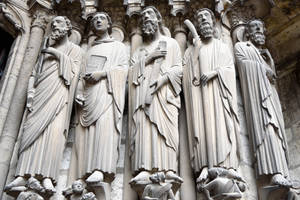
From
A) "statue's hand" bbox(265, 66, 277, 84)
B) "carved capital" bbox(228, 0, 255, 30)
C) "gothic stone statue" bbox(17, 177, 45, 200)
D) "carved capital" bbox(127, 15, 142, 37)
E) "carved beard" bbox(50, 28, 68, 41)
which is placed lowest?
"gothic stone statue" bbox(17, 177, 45, 200)

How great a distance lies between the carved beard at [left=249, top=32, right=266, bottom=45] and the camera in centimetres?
532

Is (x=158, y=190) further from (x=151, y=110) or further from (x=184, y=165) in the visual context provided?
(x=151, y=110)

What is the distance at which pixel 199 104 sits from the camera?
14.9 feet

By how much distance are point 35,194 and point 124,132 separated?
125cm

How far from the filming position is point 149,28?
518cm

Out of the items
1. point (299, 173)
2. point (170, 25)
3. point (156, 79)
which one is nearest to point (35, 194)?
point (156, 79)

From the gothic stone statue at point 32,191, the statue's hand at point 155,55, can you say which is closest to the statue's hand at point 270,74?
the statue's hand at point 155,55

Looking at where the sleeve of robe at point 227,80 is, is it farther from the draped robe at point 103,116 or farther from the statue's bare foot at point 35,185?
the statue's bare foot at point 35,185

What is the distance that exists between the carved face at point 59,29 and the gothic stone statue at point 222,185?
241 cm

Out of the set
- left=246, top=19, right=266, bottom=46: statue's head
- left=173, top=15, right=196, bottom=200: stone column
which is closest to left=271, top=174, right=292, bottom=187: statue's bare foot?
left=173, top=15, right=196, bottom=200: stone column

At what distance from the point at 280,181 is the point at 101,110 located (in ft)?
6.09

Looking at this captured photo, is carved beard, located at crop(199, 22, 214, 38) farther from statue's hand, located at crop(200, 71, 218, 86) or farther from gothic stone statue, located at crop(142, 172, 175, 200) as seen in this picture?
gothic stone statue, located at crop(142, 172, 175, 200)

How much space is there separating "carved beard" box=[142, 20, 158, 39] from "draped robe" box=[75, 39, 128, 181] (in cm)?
36

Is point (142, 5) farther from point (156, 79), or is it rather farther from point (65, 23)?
point (156, 79)
